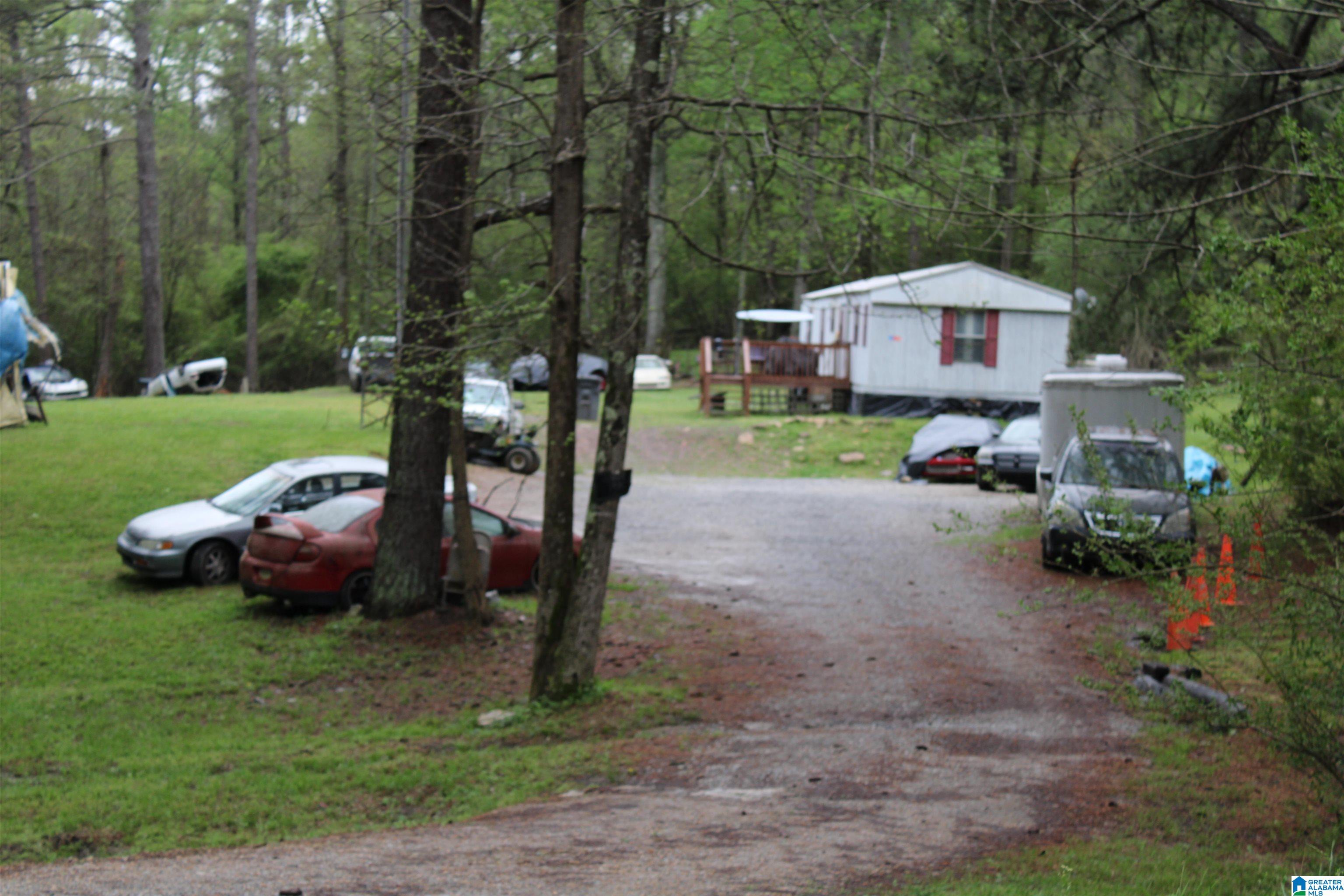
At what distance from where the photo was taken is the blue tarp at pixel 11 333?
64.5 ft

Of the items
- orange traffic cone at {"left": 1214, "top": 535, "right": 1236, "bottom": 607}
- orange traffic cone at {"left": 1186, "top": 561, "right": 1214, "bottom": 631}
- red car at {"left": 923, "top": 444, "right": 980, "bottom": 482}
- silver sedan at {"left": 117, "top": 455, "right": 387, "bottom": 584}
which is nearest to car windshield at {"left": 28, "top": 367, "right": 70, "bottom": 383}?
silver sedan at {"left": 117, "top": 455, "right": 387, "bottom": 584}

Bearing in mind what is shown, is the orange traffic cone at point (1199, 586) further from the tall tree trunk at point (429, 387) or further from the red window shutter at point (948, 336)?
the red window shutter at point (948, 336)

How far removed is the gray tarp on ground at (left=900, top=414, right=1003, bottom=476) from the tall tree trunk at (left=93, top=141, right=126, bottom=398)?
30.6 m

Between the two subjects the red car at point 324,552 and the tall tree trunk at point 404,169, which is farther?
the red car at point 324,552

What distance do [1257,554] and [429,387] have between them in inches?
343

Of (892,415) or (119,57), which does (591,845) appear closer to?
(119,57)

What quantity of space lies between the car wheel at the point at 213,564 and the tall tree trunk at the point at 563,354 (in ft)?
19.1

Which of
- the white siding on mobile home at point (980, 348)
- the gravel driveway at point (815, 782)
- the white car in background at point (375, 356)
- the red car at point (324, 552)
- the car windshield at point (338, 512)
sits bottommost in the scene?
the gravel driveway at point (815, 782)

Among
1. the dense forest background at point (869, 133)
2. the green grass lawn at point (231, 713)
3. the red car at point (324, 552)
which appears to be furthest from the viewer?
the red car at point (324, 552)

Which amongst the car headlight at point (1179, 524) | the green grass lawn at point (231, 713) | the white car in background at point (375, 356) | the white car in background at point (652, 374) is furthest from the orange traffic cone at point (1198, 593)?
the white car in background at point (652, 374)

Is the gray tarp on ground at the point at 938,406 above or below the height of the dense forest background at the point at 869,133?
below

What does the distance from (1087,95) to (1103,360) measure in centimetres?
902

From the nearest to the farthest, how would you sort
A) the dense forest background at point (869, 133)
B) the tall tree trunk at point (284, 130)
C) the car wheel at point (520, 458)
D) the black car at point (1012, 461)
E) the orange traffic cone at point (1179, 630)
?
the orange traffic cone at point (1179, 630)
the dense forest background at point (869, 133)
the tall tree trunk at point (284, 130)
the black car at point (1012, 461)
the car wheel at point (520, 458)

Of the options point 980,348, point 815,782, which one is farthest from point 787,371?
point 815,782
